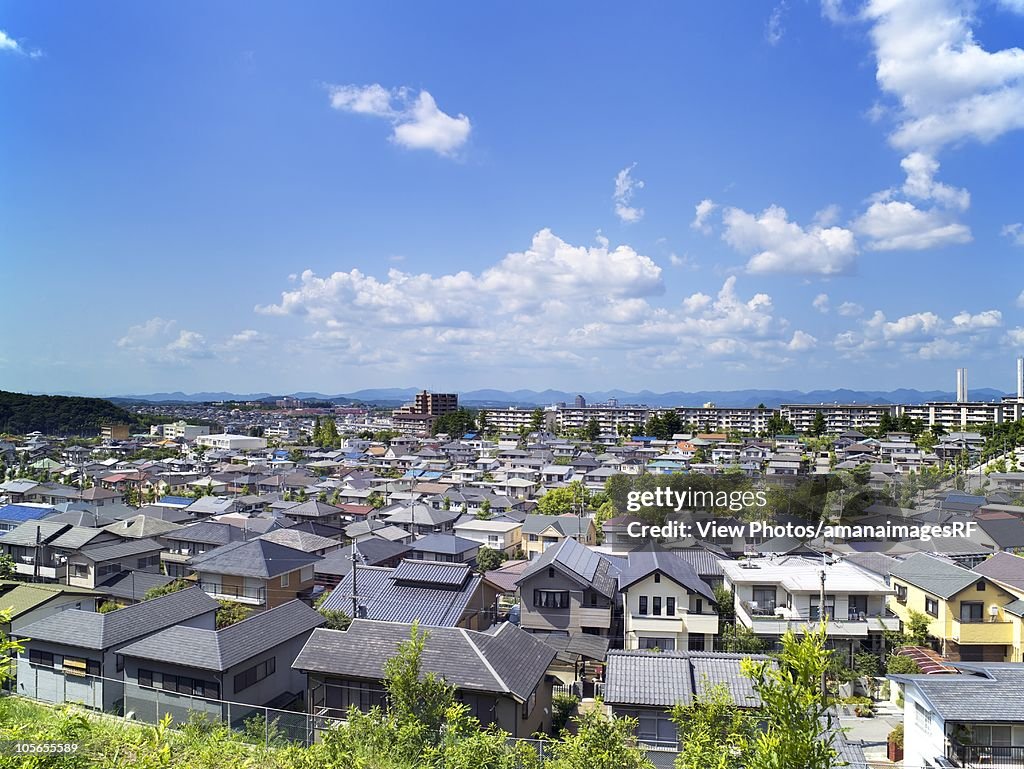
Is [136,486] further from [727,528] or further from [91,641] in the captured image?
[727,528]

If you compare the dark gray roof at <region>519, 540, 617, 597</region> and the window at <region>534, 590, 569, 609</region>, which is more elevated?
the dark gray roof at <region>519, 540, 617, 597</region>

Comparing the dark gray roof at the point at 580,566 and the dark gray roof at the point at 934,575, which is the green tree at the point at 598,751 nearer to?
the dark gray roof at the point at 580,566

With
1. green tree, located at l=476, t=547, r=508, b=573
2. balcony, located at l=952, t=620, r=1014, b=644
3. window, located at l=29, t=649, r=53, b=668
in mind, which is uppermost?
window, located at l=29, t=649, r=53, b=668

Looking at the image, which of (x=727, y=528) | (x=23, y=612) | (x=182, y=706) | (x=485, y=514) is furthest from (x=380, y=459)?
(x=182, y=706)

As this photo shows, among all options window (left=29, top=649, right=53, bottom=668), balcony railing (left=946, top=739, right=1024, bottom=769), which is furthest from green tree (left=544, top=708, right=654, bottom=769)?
A: window (left=29, top=649, right=53, bottom=668)

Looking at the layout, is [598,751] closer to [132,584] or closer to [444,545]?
[444,545]

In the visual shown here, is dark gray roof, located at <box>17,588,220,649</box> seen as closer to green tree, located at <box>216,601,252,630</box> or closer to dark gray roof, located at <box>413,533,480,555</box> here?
green tree, located at <box>216,601,252,630</box>
